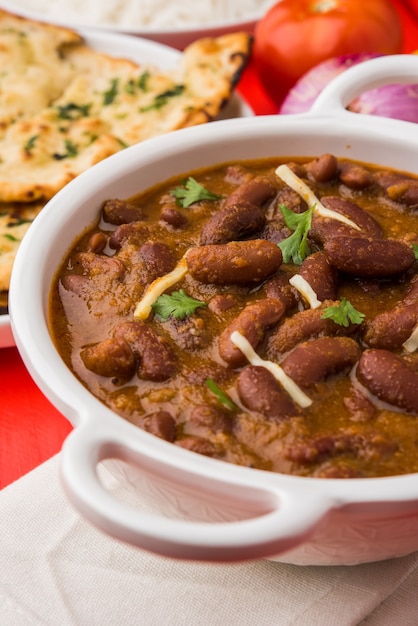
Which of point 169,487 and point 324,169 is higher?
point 324,169

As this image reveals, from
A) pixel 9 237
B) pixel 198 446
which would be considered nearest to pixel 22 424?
pixel 9 237

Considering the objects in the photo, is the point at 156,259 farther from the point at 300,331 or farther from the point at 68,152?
the point at 68,152

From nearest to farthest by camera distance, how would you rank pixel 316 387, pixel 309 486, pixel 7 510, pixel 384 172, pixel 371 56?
pixel 309 486 < pixel 316 387 < pixel 7 510 < pixel 384 172 < pixel 371 56

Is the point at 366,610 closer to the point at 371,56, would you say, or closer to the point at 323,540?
the point at 323,540

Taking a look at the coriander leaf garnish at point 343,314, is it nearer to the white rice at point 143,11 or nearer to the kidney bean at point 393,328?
the kidney bean at point 393,328

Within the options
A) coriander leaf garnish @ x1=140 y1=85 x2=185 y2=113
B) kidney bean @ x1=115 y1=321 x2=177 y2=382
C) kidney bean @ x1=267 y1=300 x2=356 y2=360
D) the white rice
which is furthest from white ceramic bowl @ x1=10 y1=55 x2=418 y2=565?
the white rice

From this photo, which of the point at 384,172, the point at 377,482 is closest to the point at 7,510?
the point at 377,482
